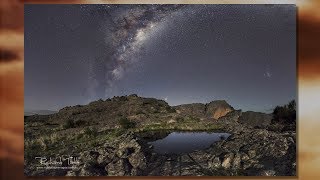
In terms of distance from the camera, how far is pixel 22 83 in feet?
19.9

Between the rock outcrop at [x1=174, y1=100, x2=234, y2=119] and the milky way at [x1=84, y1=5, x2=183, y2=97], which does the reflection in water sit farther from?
the milky way at [x1=84, y1=5, x2=183, y2=97]

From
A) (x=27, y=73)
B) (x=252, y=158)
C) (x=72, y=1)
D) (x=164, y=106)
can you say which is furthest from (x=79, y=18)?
(x=252, y=158)

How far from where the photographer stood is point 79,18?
19.8 feet

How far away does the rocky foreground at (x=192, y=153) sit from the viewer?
19.7 ft

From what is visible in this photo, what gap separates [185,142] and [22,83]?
158 cm

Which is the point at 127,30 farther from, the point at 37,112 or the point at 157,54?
the point at 37,112

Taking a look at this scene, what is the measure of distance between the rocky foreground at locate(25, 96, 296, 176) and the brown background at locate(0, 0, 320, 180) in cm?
11

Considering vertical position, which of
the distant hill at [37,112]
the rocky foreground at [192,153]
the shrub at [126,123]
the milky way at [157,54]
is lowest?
the rocky foreground at [192,153]

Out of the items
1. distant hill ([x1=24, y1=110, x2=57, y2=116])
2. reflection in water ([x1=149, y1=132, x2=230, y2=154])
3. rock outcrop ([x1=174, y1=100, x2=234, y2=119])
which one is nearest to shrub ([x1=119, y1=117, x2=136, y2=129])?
reflection in water ([x1=149, y1=132, x2=230, y2=154])

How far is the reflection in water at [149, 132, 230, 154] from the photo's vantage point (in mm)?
6012

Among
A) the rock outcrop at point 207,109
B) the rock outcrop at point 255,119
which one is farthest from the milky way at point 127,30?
the rock outcrop at point 255,119

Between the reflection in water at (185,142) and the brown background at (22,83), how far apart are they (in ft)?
2.43

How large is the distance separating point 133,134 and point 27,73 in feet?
3.65

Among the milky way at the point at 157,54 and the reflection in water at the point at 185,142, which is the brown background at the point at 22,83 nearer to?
the milky way at the point at 157,54
